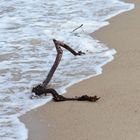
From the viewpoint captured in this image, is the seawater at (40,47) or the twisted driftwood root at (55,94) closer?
the twisted driftwood root at (55,94)

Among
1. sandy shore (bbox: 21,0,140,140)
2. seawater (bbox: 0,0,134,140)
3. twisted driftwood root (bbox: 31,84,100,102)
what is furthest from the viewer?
seawater (bbox: 0,0,134,140)

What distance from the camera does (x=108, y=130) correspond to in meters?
3.57

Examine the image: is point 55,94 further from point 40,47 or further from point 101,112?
point 40,47

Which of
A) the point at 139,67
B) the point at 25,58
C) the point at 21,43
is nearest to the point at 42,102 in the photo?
the point at 139,67

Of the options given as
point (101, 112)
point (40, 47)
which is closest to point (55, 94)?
point (101, 112)

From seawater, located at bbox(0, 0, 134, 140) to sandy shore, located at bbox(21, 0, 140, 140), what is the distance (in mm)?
131

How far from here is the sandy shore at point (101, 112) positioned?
3.56 metres

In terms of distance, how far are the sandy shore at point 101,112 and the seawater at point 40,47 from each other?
0.13 metres

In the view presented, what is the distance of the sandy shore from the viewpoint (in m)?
3.56

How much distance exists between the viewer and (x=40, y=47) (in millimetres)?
6219

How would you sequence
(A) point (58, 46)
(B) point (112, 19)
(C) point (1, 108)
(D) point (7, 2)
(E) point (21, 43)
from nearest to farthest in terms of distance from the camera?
(C) point (1, 108) < (A) point (58, 46) < (E) point (21, 43) < (B) point (112, 19) < (D) point (7, 2)

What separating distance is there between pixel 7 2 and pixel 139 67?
226 inches

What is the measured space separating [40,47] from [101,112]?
96.9 inches

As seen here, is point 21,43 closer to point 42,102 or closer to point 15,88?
point 15,88
